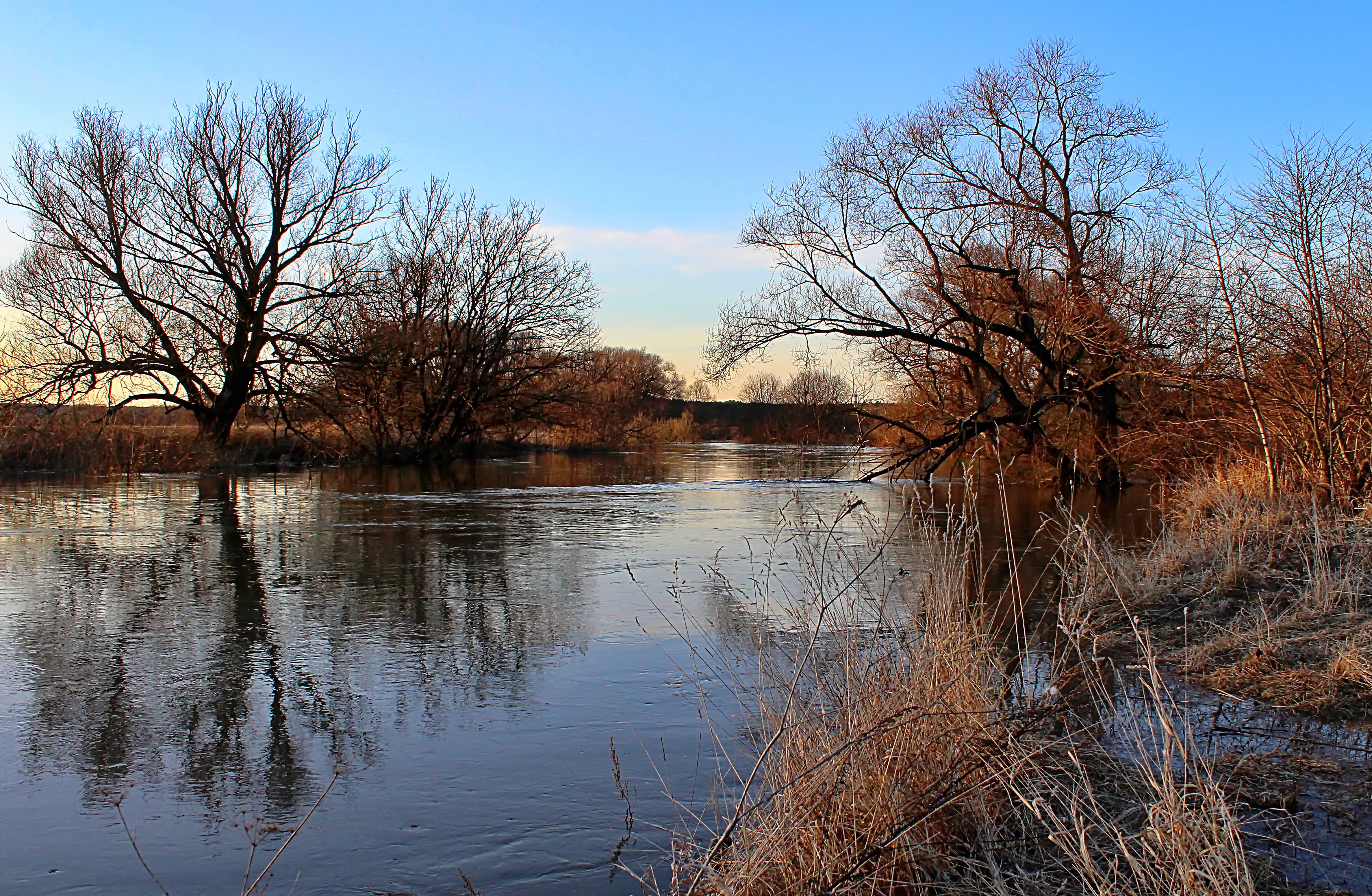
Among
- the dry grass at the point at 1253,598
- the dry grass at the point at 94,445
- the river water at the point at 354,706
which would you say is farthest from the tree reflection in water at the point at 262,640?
the dry grass at the point at 94,445

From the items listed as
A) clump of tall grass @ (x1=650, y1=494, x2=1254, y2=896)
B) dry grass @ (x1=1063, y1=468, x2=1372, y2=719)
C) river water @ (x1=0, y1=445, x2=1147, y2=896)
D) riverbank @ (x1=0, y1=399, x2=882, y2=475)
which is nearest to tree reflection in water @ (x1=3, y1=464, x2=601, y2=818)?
river water @ (x1=0, y1=445, x2=1147, y2=896)

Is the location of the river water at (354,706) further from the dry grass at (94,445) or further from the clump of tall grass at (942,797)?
the dry grass at (94,445)

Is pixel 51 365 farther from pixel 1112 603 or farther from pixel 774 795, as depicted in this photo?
pixel 774 795

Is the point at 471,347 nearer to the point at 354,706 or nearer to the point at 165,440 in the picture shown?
the point at 165,440

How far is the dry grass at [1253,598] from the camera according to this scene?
19.6ft

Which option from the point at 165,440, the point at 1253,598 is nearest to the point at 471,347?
the point at 165,440

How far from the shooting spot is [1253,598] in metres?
8.29

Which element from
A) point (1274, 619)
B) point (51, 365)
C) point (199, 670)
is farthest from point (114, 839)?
point (51, 365)

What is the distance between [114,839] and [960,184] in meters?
21.5

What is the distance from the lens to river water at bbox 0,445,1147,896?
4156 mm

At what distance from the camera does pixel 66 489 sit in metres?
22.1

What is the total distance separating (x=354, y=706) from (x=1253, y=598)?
22.9ft

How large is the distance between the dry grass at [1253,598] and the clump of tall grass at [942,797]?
0.54 metres

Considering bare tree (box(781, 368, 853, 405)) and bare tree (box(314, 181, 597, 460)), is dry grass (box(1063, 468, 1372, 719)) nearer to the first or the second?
bare tree (box(781, 368, 853, 405))
